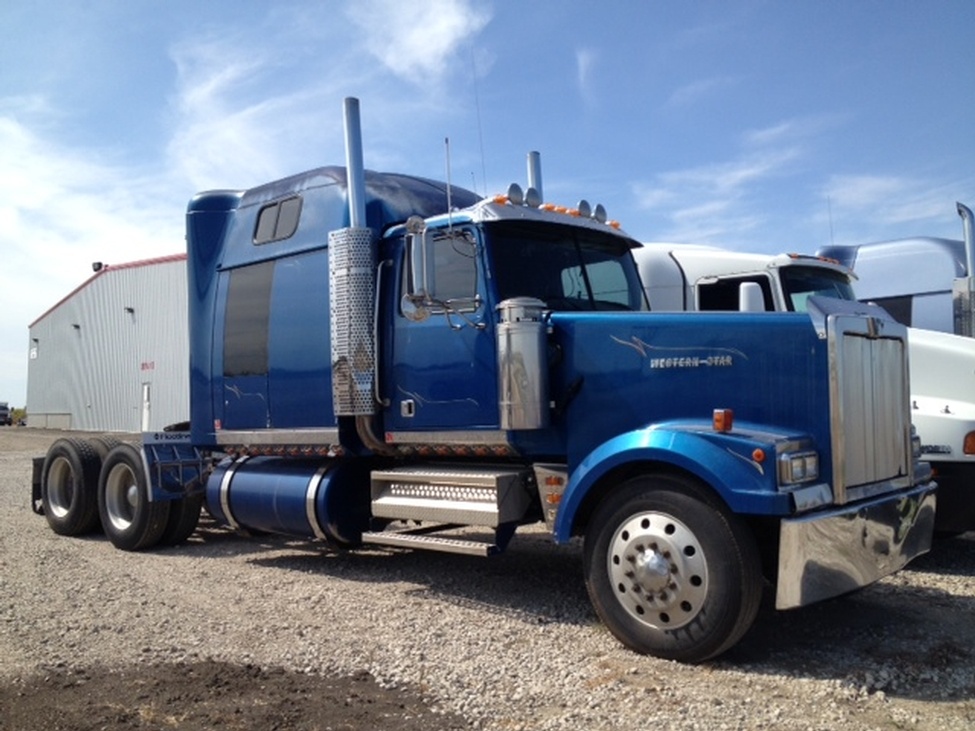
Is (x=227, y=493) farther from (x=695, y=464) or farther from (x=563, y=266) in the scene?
(x=695, y=464)

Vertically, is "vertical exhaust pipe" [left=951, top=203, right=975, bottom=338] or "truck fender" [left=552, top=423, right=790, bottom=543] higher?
"vertical exhaust pipe" [left=951, top=203, right=975, bottom=338]

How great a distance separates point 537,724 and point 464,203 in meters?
4.69

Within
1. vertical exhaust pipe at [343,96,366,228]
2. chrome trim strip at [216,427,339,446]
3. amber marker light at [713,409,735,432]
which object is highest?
vertical exhaust pipe at [343,96,366,228]

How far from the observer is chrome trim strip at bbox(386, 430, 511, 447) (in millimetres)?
6156

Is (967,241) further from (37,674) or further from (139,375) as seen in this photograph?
(139,375)

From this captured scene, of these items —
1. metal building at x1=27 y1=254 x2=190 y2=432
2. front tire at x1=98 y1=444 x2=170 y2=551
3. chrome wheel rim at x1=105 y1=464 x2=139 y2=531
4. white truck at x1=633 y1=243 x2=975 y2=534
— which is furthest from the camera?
metal building at x1=27 y1=254 x2=190 y2=432

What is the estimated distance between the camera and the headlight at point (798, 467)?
4.62 metres

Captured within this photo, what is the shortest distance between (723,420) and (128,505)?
22.0 ft

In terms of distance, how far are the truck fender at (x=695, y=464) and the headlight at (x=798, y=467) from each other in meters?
0.06

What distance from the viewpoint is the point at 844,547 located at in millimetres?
4750

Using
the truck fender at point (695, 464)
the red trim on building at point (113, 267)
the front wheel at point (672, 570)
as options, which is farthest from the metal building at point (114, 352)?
the front wheel at point (672, 570)

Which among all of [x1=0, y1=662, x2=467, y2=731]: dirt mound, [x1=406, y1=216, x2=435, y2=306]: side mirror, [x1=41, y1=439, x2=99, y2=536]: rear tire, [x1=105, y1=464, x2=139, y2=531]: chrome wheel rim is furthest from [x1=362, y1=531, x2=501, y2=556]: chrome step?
[x1=41, y1=439, x2=99, y2=536]: rear tire

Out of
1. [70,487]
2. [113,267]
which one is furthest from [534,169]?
[113,267]

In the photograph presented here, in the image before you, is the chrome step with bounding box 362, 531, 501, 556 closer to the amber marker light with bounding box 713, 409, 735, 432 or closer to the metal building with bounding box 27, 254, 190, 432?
the amber marker light with bounding box 713, 409, 735, 432
